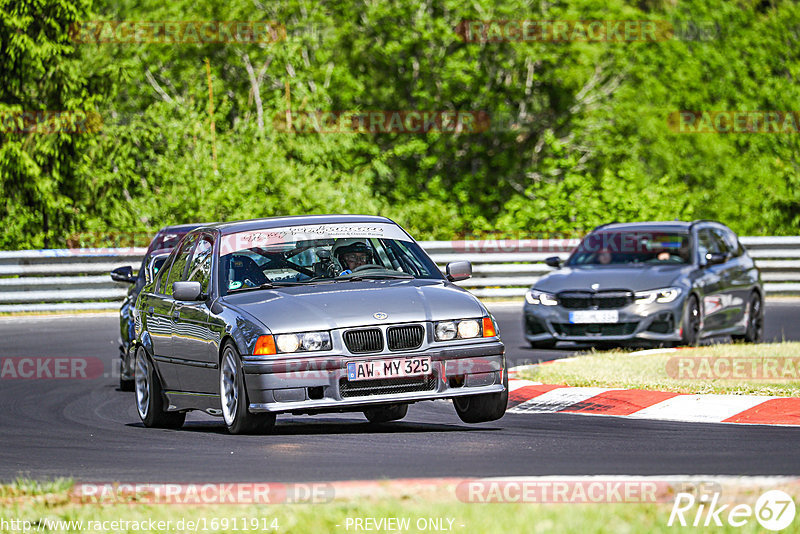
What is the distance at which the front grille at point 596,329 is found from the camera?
1725 centimetres

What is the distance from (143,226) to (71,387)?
52.1 feet

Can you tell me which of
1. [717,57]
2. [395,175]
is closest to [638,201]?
[395,175]

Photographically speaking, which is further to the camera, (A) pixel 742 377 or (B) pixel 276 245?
(A) pixel 742 377

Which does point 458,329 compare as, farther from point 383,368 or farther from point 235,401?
point 235,401

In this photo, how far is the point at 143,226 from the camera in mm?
30547

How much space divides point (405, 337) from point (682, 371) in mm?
4756

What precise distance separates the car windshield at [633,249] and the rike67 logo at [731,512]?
1175cm

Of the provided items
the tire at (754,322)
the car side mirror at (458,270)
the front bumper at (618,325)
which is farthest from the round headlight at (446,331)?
the tire at (754,322)

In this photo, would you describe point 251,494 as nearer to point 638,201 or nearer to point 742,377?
point 742,377

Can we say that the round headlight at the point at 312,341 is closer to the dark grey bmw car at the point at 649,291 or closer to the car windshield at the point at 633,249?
the dark grey bmw car at the point at 649,291

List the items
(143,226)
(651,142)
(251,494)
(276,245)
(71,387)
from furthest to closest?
1. (651,142)
2. (143,226)
3. (71,387)
4. (276,245)
5. (251,494)

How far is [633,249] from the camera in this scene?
18547mm

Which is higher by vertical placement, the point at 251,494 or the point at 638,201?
the point at 251,494

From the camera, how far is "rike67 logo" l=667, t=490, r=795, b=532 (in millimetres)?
6016
